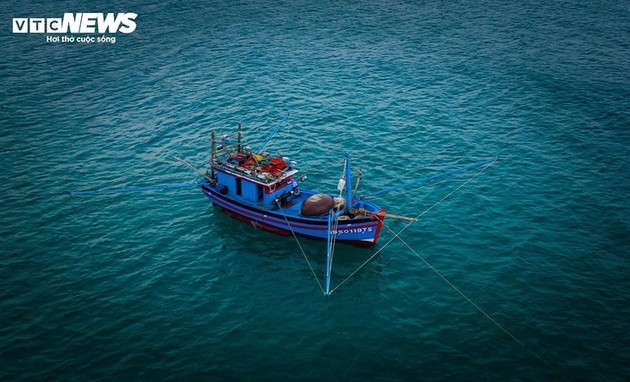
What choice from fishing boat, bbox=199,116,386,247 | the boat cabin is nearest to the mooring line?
fishing boat, bbox=199,116,386,247

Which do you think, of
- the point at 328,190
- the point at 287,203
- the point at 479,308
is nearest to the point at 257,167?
the point at 287,203

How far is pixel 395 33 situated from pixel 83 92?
5274 cm

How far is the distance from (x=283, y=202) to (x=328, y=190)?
6.96 meters

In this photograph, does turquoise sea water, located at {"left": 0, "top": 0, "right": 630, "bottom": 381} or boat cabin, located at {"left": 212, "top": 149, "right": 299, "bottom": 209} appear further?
boat cabin, located at {"left": 212, "top": 149, "right": 299, "bottom": 209}

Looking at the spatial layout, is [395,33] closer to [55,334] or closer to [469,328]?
[469,328]

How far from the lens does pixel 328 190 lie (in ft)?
156

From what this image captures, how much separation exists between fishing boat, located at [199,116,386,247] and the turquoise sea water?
5.77 ft

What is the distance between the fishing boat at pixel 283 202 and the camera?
38062 millimetres

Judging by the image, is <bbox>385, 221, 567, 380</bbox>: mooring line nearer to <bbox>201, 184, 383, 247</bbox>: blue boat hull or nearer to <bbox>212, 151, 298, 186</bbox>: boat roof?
<bbox>201, 184, 383, 247</bbox>: blue boat hull

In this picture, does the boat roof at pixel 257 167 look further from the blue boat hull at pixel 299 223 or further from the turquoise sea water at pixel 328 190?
the turquoise sea water at pixel 328 190

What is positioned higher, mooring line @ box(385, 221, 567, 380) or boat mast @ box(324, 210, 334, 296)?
boat mast @ box(324, 210, 334, 296)

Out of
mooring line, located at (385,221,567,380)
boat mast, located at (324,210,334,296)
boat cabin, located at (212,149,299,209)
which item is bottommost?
mooring line, located at (385,221,567,380)

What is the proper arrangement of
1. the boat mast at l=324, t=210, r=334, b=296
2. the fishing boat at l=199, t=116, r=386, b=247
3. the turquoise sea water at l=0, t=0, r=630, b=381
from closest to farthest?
the turquoise sea water at l=0, t=0, r=630, b=381
the boat mast at l=324, t=210, r=334, b=296
the fishing boat at l=199, t=116, r=386, b=247

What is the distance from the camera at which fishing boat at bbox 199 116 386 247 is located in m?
38.1
